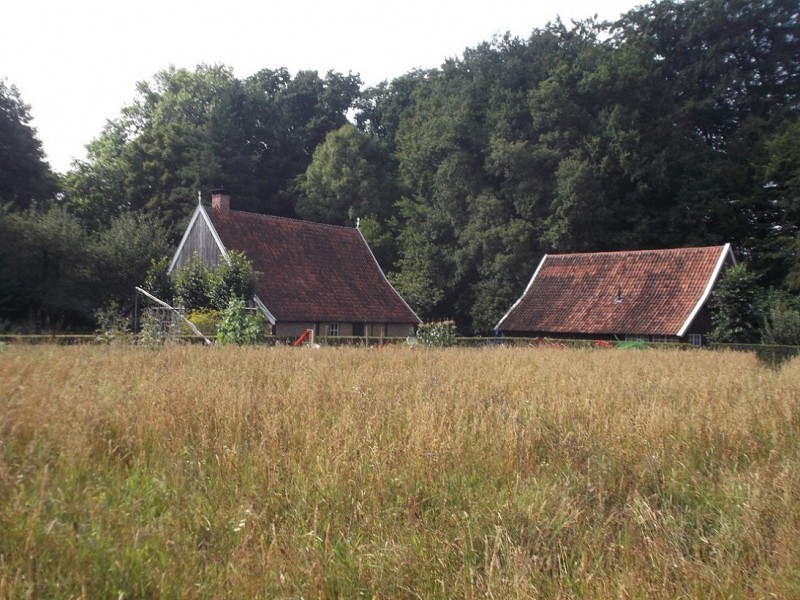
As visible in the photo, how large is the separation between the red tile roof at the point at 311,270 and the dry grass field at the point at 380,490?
24.0 metres

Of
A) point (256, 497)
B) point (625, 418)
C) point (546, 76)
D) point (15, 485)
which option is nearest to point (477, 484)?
point (256, 497)

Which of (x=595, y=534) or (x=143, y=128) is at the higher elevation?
(x=143, y=128)

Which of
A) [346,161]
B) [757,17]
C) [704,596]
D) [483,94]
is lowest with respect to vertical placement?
[704,596]

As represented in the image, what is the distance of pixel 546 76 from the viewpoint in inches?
1671

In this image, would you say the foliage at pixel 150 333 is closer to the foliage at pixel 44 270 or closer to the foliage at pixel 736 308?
the foliage at pixel 44 270

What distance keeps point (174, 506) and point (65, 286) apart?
28317 millimetres

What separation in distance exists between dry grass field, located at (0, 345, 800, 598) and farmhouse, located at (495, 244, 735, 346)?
2304cm

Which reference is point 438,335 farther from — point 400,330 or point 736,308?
point 400,330

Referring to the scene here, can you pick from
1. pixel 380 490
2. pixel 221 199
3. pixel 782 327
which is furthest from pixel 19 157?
pixel 380 490

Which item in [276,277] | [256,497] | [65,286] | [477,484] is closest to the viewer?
[256,497]

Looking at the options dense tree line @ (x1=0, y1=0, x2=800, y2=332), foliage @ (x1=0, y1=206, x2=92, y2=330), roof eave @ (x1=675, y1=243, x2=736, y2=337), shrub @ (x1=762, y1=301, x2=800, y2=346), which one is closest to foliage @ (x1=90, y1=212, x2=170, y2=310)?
foliage @ (x1=0, y1=206, x2=92, y2=330)

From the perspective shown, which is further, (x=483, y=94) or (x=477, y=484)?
(x=483, y=94)

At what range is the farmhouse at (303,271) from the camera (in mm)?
31922

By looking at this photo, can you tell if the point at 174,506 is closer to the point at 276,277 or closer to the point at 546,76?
the point at 276,277
